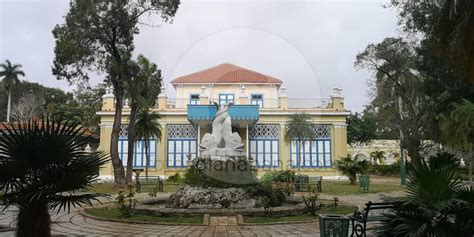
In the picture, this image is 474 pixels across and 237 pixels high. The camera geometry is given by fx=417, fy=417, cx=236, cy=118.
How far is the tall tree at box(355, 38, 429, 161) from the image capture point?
28172 mm

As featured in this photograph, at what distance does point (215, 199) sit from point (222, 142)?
2568 millimetres

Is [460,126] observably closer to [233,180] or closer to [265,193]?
[265,193]

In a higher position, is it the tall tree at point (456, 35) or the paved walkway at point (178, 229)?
the tall tree at point (456, 35)

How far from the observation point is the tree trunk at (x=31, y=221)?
5191 mm

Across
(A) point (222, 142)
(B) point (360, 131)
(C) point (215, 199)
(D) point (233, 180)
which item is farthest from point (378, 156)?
(C) point (215, 199)

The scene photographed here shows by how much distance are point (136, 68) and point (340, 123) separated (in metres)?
16.1

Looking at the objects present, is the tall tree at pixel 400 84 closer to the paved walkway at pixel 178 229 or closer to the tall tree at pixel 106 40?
the tall tree at pixel 106 40

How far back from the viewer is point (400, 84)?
29.4 m

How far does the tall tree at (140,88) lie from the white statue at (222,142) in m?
10.8

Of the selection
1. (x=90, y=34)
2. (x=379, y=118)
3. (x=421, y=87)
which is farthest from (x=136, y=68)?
(x=379, y=118)

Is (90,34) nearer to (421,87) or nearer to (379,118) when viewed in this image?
(421,87)

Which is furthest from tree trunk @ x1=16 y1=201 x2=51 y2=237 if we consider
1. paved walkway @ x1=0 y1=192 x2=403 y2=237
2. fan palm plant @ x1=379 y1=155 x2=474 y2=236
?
fan palm plant @ x1=379 y1=155 x2=474 y2=236

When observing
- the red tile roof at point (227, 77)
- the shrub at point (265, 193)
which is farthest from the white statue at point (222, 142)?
the red tile roof at point (227, 77)

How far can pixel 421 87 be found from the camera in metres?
19.2
